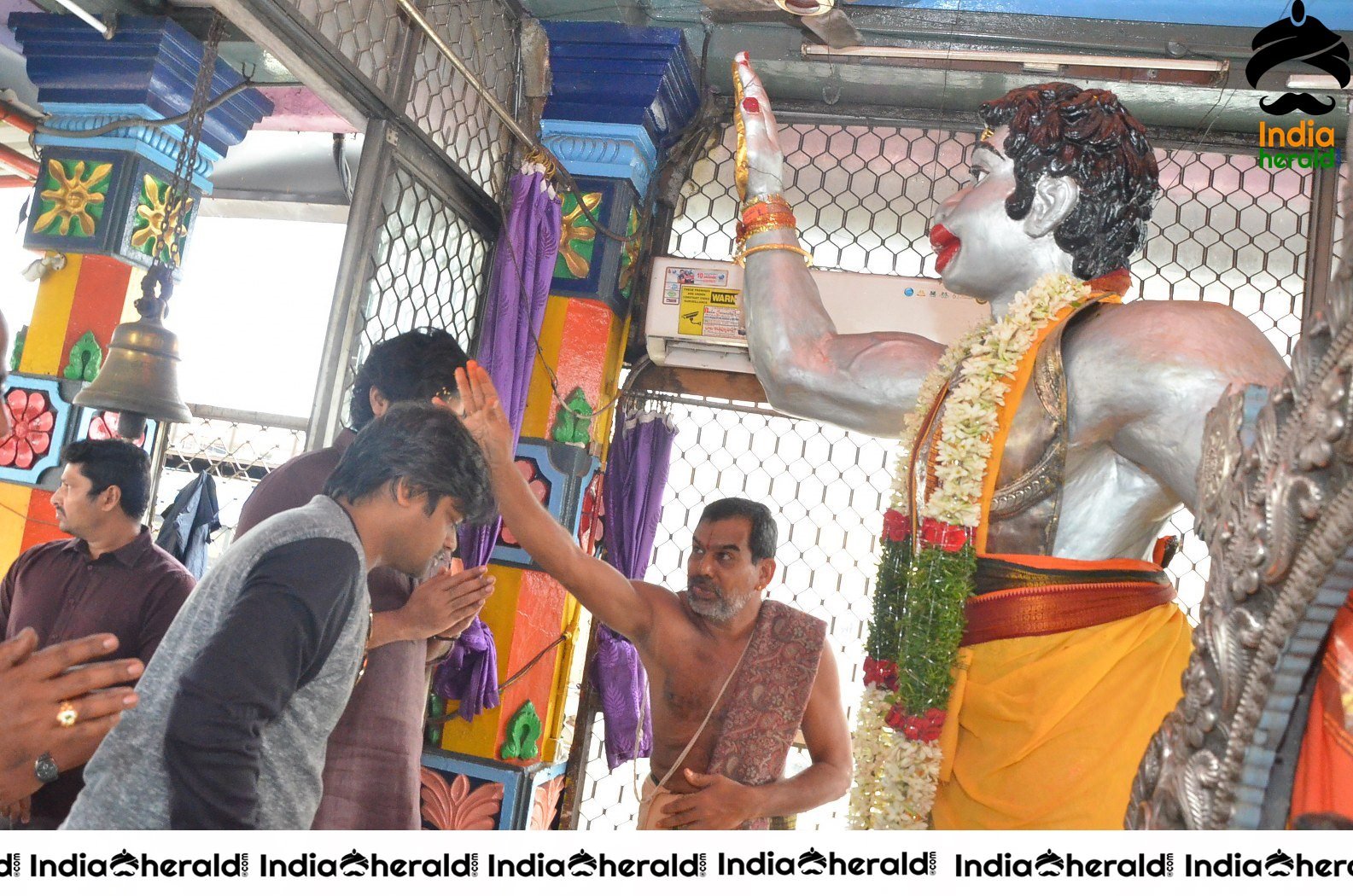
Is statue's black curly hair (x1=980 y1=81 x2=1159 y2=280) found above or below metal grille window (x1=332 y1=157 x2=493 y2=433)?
below

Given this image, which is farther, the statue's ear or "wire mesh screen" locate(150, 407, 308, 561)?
"wire mesh screen" locate(150, 407, 308, 561)

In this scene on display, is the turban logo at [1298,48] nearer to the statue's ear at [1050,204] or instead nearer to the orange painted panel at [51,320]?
the statue's ear at [1050,204]

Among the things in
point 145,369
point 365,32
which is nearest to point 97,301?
point 145,369

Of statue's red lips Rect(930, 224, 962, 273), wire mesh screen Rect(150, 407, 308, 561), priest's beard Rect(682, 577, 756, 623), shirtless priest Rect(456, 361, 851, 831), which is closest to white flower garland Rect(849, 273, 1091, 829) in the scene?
statue's red lips Rect(930, 224, 962, 273)

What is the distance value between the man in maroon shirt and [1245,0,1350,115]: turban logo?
3175mm

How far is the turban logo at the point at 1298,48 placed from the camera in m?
3.96

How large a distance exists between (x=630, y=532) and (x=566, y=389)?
63cm

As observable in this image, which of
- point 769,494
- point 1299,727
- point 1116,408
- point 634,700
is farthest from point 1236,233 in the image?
point 1299,727

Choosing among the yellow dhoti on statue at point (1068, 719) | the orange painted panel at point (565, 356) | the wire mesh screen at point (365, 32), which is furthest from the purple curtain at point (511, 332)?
the yellow dhoti on statue at point (1068, 719)

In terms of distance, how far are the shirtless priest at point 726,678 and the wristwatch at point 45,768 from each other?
985 mm

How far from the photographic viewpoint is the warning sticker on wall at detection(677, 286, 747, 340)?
4.39 m

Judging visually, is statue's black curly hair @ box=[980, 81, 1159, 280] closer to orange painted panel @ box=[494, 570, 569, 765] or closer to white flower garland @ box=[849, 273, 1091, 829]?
white flower garland @ box=[849, 273, 1091, 829]

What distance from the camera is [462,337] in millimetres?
4395

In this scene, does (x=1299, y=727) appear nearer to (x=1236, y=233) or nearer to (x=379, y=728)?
(x=379, y=728)
